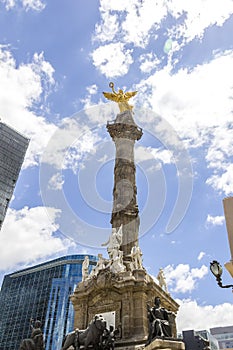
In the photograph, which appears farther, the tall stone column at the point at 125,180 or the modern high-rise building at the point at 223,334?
the modern high-rise building at the point at 223,334

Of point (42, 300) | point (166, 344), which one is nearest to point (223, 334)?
point (42, 300)

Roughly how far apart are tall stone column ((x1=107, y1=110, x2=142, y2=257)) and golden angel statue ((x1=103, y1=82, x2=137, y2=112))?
738 mm

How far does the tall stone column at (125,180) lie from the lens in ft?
78.9

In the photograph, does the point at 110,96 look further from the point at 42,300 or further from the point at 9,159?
the point at 42,300

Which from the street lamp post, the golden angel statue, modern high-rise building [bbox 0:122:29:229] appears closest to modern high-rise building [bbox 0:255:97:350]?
modern high-rise building [bbox 0:122:29:229]

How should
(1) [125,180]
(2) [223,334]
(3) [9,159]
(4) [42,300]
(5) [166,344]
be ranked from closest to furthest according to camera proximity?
(5) [166,344]
(1) [125,180]
(3) [9,159]
(4) [42,300]
(2) [223,334]

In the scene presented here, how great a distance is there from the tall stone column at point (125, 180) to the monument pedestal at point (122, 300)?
10.2ft

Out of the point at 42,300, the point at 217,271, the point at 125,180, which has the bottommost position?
the point at 217,271

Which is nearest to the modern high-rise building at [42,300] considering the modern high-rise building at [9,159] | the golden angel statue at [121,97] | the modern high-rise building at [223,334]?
the modern high-rise building at [9,159]

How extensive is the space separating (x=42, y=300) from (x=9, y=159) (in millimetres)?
27182

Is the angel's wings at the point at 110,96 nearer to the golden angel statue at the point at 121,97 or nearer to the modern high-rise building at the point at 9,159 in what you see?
the golden angel statue at the point at 121,97

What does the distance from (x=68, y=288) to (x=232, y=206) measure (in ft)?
196

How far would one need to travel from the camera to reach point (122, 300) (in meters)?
19.2

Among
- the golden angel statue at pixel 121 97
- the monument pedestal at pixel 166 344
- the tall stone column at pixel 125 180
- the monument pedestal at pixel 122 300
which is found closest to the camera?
the monument pedestal at pixel 166 344
